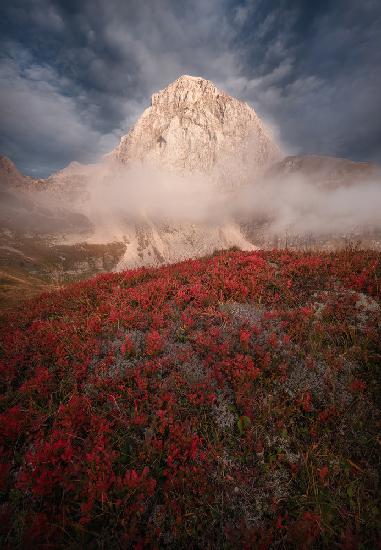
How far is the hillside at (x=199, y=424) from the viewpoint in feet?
11.1

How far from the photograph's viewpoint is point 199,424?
180 inches

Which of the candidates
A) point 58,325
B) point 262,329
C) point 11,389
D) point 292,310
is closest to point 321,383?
point 262,329

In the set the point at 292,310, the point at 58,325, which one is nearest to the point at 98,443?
the point at 58,325

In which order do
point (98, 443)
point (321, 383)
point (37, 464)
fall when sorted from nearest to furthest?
point (37, 464) < point (98, 443) < point (321, 383)

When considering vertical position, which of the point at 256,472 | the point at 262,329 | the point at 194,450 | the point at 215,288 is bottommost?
the point at 256,472

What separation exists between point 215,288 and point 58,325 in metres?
4.87

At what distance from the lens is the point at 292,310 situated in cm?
726

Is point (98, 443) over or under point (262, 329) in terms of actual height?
under

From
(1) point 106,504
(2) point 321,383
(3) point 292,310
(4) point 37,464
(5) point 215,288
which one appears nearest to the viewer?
(1) point 106,504

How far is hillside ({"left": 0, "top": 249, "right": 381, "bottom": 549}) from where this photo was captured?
3377mm

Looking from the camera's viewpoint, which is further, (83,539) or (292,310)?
(292,310)

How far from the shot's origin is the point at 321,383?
16.9 feet

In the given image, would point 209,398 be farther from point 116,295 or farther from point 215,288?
point 116,295

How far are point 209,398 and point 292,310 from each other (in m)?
3.60
